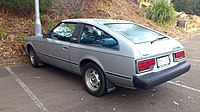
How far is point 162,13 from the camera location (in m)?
13.9

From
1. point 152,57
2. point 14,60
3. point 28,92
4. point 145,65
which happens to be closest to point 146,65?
point 145,65

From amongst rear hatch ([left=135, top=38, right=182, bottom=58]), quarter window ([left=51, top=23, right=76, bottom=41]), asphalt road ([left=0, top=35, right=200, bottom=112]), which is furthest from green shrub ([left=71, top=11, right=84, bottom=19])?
rear hatch ([left=135, top=38, right=182, bottom=58])

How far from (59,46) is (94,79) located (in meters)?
1.19

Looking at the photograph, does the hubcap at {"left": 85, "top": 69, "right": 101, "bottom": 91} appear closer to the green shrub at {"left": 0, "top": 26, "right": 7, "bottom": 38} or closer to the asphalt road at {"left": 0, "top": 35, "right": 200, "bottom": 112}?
the asphalt road at {"left": 0, "top": 35, "right": 200, "bottom": 112}

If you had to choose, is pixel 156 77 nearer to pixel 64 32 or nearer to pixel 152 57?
pixel 152 57

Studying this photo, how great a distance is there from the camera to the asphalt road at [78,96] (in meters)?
3.98

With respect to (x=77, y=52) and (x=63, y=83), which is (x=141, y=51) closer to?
(x=77, y=52)

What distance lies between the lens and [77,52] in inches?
182

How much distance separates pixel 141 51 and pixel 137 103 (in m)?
1.03

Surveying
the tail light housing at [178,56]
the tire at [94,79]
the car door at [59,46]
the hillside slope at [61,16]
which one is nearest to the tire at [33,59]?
the car door at [59,46]

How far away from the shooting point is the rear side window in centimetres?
409

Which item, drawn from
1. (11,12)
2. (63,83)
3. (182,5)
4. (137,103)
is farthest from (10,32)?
(182,5)

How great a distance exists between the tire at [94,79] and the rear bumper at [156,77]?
2.52 feet

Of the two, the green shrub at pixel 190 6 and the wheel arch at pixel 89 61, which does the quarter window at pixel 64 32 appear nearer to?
the wheel arch at pixel 89 61
